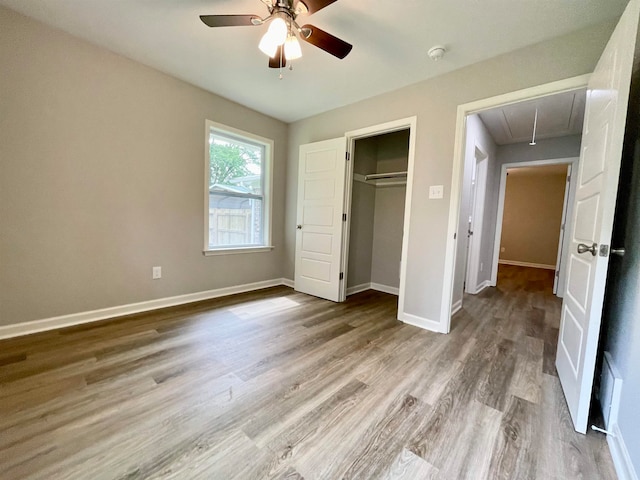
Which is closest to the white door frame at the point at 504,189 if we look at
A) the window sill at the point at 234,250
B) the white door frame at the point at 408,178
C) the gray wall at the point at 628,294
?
the white door frame at the point at 408,178

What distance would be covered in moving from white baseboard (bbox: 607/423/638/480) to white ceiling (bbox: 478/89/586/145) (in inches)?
97.3

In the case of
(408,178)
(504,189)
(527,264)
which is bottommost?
(527,264)

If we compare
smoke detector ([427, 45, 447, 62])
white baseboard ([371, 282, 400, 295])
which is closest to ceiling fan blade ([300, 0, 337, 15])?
smoke detector ([427, 45, 447, 62])

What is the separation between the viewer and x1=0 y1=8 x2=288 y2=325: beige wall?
1.97 meters

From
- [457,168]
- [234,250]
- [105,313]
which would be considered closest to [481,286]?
[457,168]

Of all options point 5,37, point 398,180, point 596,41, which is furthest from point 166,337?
point 596,41

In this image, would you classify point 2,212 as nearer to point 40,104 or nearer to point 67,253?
point 67,253

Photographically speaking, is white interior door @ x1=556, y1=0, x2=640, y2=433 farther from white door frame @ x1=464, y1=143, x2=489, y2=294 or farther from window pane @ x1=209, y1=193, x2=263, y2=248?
window pane @ x1=209, y1=193, x2=263, y2=248

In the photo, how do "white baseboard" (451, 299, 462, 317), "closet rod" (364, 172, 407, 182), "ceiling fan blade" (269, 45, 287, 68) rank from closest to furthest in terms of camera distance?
"ceiling fan blade" (269, 45, 287, 68), "white baseboard" (451, 299, 462, 317), "closet rod" (364, 172, 407, 182)

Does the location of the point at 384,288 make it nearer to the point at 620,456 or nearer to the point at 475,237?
the point at 475,237

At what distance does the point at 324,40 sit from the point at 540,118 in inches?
122

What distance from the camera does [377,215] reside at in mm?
3988

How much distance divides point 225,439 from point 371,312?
2.05 metres

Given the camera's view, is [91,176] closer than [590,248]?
No
